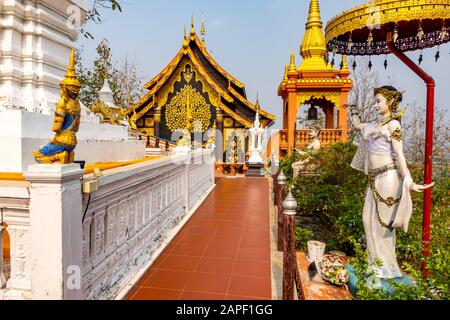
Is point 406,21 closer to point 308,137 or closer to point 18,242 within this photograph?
point 18,242

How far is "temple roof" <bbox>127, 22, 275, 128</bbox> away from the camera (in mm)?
16875

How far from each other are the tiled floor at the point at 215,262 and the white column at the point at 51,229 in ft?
4.13

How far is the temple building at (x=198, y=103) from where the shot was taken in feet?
56.2

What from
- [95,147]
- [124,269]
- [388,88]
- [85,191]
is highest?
[388,88]

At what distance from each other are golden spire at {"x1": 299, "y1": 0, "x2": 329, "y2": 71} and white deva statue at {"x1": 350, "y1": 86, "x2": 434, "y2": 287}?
38.9ft

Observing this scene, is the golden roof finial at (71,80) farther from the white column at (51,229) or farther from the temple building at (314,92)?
the temple building at (314,92)

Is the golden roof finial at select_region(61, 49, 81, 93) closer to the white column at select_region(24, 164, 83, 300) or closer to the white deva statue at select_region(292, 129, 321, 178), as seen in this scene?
the white column at select_region(24, 164, 83, 300)

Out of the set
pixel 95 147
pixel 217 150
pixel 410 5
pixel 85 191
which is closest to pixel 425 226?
pixel 410 5

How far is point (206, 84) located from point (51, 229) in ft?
52.6

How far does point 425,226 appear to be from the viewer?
377cm

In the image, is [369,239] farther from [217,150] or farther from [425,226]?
[217,150]

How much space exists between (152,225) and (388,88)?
365 cm

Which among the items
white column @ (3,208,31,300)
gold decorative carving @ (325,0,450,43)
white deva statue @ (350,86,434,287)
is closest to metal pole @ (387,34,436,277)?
gold decorative carving @ (325,0,450,43)

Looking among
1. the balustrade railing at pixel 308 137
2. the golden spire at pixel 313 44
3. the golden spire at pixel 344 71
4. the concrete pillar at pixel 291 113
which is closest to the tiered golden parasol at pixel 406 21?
the balustrade railing at pixel 308 137
